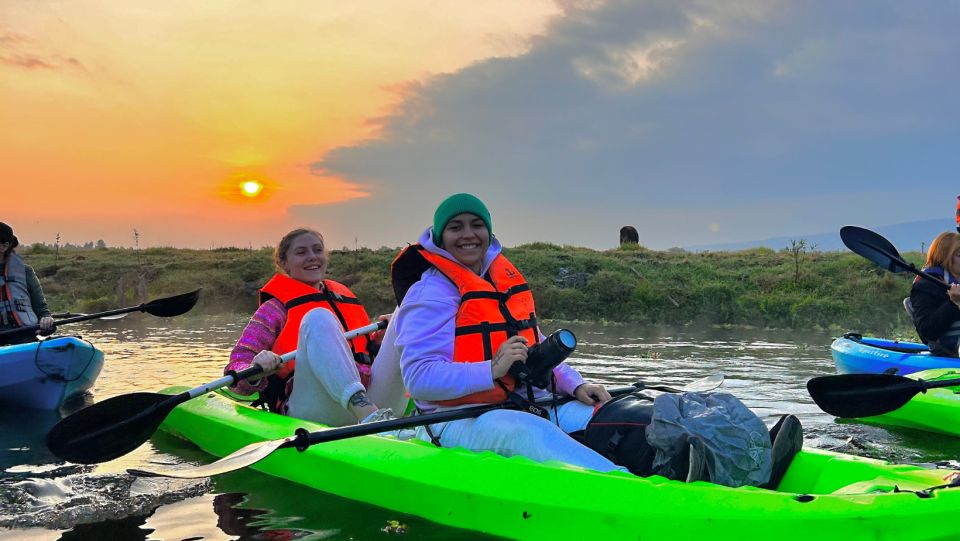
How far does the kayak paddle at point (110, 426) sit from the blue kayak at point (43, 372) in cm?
246

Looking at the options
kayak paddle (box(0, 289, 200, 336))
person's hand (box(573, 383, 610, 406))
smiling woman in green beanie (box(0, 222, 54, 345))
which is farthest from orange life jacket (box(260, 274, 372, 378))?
smiling woman in green beanie (box(0, 222, 54, 345))

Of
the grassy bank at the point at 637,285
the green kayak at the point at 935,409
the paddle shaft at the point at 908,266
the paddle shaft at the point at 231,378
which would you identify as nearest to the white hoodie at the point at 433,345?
the paddle shaft at the point at 231,378

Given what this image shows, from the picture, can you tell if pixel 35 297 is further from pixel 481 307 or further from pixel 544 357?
pixel 544 357

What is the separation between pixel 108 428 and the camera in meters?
3.64

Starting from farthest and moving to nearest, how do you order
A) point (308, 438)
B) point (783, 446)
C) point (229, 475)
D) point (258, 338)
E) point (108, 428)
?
point (258, 338) → point (229, 475) → point (108, 428) → point (308, 438) → point (783, 446)

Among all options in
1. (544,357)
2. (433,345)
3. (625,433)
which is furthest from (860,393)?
(433,345)

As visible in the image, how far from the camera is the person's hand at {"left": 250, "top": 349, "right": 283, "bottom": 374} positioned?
4.01 metres

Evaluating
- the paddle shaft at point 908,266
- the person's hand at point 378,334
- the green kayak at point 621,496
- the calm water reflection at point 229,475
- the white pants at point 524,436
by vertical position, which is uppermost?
the paddle shaft at point 908,266

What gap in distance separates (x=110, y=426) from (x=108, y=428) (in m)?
0.03

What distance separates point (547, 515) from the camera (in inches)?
109

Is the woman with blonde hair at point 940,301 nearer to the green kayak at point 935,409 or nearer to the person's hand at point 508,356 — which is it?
the green kayak at point 935,409

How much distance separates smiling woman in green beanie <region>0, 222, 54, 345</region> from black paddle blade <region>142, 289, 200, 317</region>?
2.37 feet

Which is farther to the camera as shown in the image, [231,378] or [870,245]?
[870,245]

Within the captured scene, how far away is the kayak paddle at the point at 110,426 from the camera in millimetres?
3490
